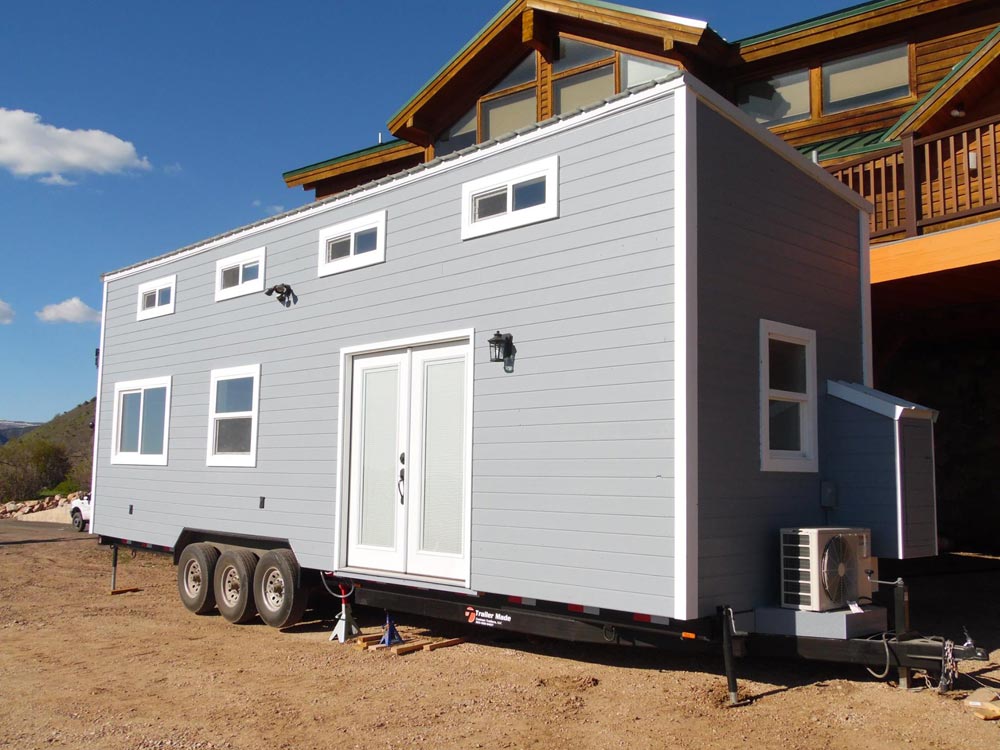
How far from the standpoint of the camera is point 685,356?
567 centimetres

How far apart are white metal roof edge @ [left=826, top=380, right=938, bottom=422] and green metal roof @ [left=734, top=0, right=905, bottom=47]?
7.25 m

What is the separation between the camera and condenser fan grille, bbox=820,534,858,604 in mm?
5906

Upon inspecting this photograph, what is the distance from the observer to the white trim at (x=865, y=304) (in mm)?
7652

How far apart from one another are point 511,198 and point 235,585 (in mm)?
4990

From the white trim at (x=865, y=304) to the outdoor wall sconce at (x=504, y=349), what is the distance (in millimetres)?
3092

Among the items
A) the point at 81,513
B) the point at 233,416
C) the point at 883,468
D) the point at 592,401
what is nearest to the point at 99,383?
the point at 233,416

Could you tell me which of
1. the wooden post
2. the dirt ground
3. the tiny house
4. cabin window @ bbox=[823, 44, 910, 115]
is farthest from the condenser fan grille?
cabin window @ bbox=[823, 44, 910, 115]

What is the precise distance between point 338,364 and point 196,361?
8.79ft

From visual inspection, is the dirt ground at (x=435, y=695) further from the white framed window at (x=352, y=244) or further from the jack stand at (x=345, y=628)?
the white framed window at (x=352, y=244)

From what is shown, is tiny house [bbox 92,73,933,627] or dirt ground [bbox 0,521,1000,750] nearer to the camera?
dirt ground [bbox 0,521,1000,750]

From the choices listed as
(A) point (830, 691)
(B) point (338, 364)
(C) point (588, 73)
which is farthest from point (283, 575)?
(C) point (588, 73)

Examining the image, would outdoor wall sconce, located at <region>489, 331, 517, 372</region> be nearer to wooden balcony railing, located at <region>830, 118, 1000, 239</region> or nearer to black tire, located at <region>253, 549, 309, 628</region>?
black tire, located at <region>253, 549, 309, 628</region>

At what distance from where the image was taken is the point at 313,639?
8172 millimetres

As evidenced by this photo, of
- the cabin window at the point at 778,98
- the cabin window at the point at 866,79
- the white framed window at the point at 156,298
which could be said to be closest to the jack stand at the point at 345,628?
the white framed window at the point at 156,298
